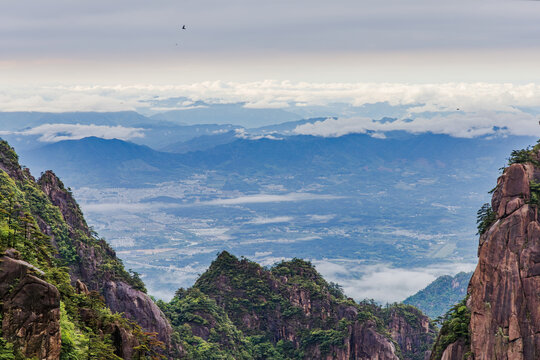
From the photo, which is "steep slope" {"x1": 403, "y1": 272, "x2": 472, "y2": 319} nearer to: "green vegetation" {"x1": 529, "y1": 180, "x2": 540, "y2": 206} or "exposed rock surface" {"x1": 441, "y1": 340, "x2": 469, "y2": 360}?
"exposed rock surface" {"x1": 441, "y1": 340, "x2": 469, "y2": 360}

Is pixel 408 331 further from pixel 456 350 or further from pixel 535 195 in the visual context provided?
pixel 535 195

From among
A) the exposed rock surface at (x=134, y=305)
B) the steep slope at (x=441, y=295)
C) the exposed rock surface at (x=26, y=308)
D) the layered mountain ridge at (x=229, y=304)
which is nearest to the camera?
the exposed rock surface at (x=26, y=308)

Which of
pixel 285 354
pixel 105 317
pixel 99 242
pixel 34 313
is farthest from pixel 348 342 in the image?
pixel 34 313

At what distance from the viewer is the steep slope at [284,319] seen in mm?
67125

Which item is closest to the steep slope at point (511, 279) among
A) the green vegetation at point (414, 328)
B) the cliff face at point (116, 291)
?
the cliff face at point (116, 291)

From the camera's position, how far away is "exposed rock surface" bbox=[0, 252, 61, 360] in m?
18.4

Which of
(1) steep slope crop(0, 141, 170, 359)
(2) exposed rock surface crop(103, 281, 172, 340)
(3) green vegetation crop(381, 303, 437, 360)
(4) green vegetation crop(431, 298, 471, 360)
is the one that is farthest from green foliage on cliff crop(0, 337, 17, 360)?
(3) green vegetation crop(381, 303, 437, 360)

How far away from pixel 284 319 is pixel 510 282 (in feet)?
152

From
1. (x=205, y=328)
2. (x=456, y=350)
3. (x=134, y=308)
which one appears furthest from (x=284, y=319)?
(x=456, y=350)

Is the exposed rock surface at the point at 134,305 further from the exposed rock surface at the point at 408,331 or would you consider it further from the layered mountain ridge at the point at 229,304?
the exposed rock surface at the point at 408,331

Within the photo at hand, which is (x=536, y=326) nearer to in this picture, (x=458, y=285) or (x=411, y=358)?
(x=411, y=358)

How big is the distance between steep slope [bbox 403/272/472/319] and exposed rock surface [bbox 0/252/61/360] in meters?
134

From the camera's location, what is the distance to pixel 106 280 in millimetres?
52000

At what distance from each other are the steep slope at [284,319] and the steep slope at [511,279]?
3058 cm
